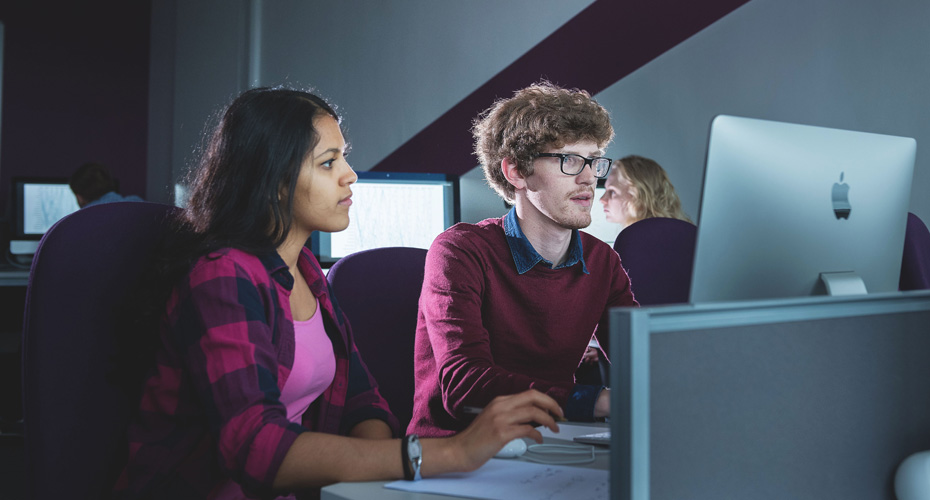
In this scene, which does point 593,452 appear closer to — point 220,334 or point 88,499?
point 220,334

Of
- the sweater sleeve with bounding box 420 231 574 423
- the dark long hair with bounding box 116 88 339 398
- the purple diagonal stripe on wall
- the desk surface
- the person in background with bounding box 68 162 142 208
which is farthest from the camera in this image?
the person in background with bounding box 68 162 142 208

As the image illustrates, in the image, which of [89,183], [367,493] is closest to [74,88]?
[89,183]

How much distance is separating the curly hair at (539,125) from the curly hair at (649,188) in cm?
142

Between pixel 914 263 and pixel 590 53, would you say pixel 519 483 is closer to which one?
pixel 914 263

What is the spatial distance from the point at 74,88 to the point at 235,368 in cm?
616

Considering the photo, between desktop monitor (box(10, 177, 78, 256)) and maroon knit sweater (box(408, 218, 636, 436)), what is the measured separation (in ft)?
13.0

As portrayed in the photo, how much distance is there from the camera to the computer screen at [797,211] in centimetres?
90

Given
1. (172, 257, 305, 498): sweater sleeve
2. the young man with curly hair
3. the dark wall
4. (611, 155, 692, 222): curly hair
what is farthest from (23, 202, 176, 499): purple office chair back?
the dark wall

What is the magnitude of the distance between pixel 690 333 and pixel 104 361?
816 millimetres

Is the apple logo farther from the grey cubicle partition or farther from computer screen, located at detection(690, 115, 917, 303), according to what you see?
the grey cubicle partition

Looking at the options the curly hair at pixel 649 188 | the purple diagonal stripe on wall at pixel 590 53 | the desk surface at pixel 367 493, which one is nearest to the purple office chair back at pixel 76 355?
the desk surface at pixel 367 493

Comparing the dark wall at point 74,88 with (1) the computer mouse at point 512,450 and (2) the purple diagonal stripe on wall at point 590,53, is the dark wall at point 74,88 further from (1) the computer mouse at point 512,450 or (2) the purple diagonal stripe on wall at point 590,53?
(1) the computer mouse at point 512,450

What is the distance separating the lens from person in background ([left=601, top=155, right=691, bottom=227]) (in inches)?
121

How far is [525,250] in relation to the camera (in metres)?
1.56
